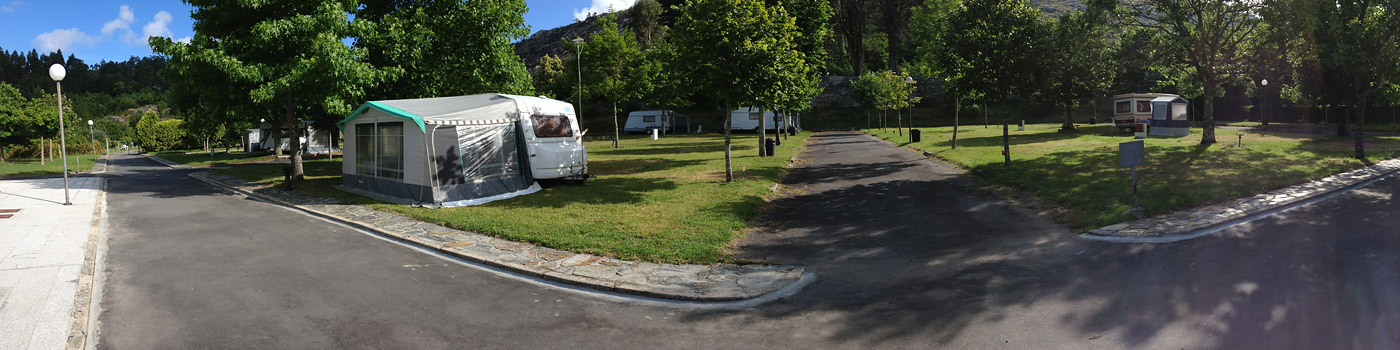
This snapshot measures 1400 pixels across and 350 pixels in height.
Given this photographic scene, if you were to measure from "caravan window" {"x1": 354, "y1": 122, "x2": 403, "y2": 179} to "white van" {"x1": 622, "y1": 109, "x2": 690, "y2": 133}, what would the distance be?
3938cm

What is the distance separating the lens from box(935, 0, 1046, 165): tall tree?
60.6 feet

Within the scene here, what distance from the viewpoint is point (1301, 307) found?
5.28 meters

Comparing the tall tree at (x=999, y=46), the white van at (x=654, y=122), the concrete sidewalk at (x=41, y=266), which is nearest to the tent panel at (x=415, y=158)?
the concrete sidewalk at (x=41, y=266)

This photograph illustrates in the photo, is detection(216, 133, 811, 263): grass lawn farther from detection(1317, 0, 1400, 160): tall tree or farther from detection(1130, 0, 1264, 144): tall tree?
detection(1130, 0, 1264, 144): tall tree

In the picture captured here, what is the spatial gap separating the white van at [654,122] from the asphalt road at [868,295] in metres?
45.9

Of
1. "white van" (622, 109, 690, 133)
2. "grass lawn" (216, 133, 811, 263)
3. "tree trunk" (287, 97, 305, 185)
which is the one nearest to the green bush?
"white van" (622, 109, 690, 133)

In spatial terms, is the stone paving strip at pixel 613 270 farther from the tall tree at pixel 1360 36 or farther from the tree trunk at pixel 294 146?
the tall tree at pixel 1360 36

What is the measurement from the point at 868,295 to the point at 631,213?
5.90m

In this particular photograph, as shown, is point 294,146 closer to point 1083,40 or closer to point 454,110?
point 454,110

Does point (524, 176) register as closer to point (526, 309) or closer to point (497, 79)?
point (497, 79)

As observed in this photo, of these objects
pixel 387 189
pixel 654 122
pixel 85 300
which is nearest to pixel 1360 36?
pixel 387 189

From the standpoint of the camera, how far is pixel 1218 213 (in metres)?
9.62

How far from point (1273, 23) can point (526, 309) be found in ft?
67.4

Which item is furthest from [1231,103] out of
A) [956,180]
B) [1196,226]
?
[1196,226]
